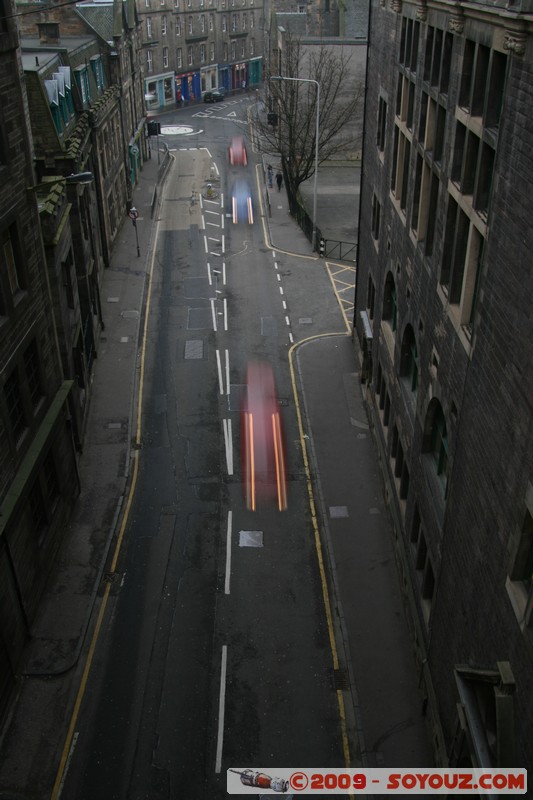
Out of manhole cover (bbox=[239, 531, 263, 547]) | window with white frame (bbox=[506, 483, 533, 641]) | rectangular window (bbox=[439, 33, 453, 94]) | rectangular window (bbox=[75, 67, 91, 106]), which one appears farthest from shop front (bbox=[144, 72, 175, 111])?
window with white frame (bbox=[506, 483, 533, 641])

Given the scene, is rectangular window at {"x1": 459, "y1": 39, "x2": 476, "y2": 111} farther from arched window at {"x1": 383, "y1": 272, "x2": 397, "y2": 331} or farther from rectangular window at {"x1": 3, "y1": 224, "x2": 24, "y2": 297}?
rectangular window at {"x1": 3, "y1": 224, "x2": 24, "y2": 297}

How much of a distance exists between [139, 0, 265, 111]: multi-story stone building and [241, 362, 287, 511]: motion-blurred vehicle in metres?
75.2

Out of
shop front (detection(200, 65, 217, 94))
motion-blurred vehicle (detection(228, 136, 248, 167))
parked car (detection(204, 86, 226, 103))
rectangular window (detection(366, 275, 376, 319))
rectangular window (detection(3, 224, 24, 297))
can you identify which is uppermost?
rectangular window (detection(3, 224, 24, 297))

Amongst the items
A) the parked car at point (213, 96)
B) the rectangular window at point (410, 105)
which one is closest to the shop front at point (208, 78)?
the parked car at point (213, 96)

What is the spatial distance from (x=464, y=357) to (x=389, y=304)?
1290 centimetres

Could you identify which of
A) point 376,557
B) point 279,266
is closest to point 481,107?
point 376,557

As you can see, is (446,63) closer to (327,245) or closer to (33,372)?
(33,372)

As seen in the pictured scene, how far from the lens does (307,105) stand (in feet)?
198

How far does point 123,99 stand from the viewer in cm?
5784

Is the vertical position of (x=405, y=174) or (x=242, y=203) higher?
(x=405, y=174)

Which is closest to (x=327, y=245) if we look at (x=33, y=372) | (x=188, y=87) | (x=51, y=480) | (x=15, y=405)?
(x=51, y=480)

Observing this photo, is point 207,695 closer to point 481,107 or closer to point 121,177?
point 481,107

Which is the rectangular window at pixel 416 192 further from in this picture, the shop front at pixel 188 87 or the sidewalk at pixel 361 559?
the shop front at pixel 188 87

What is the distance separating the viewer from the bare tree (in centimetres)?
5703
